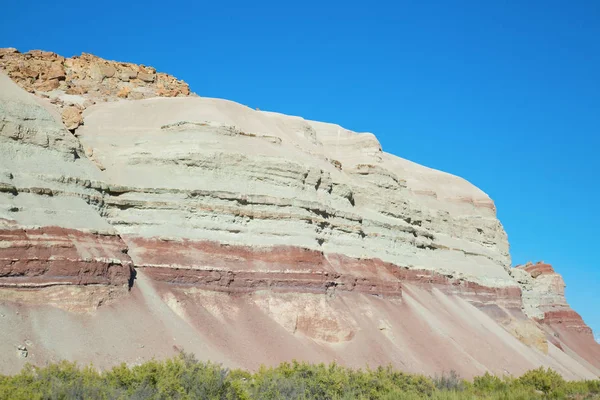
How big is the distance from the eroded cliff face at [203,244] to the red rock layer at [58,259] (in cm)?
6

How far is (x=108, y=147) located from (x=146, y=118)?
4117mm

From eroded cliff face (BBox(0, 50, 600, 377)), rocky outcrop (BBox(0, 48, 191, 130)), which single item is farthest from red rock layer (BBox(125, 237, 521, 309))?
rocky outcrop (BBox(0, 48, 191, 130))

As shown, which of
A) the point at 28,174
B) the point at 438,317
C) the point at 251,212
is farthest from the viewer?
the point at 438,317

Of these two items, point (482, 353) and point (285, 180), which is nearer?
point (285, 180)

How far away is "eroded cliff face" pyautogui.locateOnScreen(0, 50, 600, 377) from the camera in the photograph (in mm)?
23797

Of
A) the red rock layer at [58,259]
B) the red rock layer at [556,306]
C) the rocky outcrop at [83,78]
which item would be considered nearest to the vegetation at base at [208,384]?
the red rock layer at [58,259]

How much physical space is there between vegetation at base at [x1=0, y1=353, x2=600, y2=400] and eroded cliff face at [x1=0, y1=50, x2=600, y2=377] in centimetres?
346

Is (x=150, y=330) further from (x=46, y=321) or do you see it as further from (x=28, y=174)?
(x=28, y=174)

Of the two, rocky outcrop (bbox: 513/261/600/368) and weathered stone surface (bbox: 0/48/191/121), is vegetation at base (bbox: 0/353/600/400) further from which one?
rocky outcrop (bbox: 513/261/600/368)

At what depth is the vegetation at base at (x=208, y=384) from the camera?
15.9m

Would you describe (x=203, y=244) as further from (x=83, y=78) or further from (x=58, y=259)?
(x=83, y=78)

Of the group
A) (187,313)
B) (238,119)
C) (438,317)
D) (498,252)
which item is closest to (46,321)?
(187,313)

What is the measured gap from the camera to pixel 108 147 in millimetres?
33938

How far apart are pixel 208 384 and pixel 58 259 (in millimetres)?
8849
